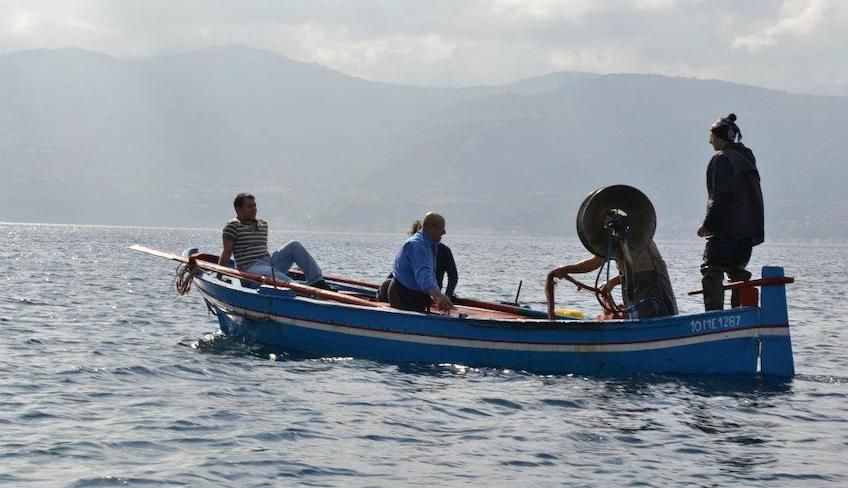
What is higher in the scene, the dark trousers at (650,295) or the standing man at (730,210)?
the standing man at (730,210)

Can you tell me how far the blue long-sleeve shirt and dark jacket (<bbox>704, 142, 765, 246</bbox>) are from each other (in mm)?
3753

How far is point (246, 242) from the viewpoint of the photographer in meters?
19.4

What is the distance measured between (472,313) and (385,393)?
14.9 feet

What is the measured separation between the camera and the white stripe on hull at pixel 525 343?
49.3 ft

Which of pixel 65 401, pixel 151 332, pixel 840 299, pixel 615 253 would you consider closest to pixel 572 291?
pixel 840 299

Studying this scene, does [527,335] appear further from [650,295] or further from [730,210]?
[730,210]

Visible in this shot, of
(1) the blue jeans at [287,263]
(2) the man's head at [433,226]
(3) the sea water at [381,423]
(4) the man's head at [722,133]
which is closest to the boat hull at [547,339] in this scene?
(3) the sea water at [381,423]

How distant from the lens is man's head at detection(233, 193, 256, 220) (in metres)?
18.8

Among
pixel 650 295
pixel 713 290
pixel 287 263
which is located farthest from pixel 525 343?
pixel 287 263

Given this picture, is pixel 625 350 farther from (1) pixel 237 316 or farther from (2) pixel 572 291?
(2) pixel 572 291

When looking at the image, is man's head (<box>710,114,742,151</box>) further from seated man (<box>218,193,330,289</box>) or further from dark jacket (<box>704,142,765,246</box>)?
seated man (<box>218,193,330,289</box>)

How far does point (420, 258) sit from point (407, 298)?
34.5 inches

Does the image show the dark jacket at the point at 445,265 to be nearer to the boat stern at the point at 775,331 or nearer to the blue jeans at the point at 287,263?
the blue jeans at the point at 287,263

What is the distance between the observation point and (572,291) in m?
42.2
